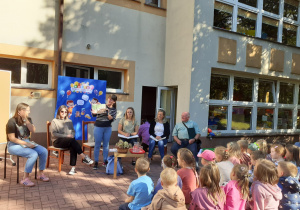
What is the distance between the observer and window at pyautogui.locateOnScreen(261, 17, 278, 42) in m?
9.09

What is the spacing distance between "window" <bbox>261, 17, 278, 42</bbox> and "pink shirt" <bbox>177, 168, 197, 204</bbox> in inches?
310

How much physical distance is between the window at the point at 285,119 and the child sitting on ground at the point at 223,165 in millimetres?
7812

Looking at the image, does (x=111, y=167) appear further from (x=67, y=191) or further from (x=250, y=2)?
(x=250, y=2)

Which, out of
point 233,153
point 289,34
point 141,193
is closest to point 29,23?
point 141,193

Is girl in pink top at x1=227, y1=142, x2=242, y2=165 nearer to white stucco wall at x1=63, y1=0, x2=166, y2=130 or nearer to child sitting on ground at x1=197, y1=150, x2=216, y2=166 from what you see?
child sitting on ground at x1=197, y1=150, x2=216, y2=166

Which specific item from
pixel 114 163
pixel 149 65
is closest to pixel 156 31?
pixel 149 65

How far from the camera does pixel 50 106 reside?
700 centimetres

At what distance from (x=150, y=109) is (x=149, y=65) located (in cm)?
269

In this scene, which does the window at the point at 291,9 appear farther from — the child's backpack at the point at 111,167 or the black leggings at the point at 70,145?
the black leggings at the point at 70,145

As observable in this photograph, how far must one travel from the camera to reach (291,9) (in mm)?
9914

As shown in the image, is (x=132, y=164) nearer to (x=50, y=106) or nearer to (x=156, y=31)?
(x=50, y=106)

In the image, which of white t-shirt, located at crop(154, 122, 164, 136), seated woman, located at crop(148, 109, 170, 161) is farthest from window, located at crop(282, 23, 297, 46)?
white t-shirt, located at crop(154, 122, 164, 136)

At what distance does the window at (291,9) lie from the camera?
383 inches

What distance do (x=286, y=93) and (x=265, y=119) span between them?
1.70 metres
